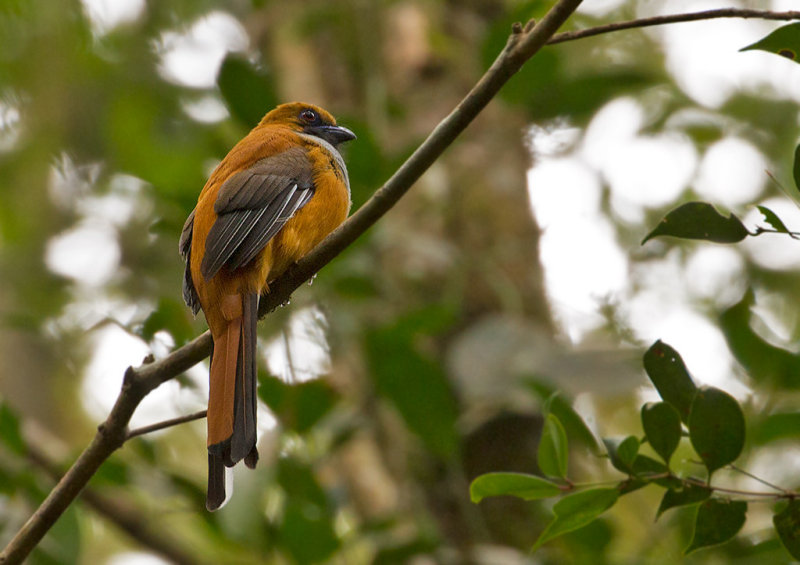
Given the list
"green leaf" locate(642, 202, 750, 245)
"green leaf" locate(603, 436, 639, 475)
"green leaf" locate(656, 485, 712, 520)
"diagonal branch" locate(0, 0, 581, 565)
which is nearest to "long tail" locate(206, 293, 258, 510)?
"diagonal branch" locate(0, 0, 581, 565)

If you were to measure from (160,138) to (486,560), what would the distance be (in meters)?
3.06

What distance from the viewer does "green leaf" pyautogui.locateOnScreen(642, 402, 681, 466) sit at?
183 centimetres

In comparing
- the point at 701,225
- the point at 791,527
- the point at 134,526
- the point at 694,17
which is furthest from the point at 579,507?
the point at 134,526

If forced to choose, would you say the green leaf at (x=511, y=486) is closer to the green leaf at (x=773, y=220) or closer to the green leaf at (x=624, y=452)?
the green leaf at (x=624, y=452)

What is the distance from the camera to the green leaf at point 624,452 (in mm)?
1814

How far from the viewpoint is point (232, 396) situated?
2.30 m

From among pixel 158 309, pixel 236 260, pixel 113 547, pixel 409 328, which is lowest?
pixel 113 547

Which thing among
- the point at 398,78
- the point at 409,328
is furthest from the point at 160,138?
the point at 409,328

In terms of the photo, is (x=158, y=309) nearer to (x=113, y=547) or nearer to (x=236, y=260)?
(x=236, y=260)

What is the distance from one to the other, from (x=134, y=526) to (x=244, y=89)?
6.18 ft

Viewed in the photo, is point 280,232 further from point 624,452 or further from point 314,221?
point 624,452

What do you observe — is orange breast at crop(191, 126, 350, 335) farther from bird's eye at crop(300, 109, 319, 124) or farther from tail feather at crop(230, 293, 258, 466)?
bird's eye at crop(300, 109, 319, 124)

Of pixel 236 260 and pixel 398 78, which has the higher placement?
pixel 236 260

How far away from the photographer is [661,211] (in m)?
5.23
